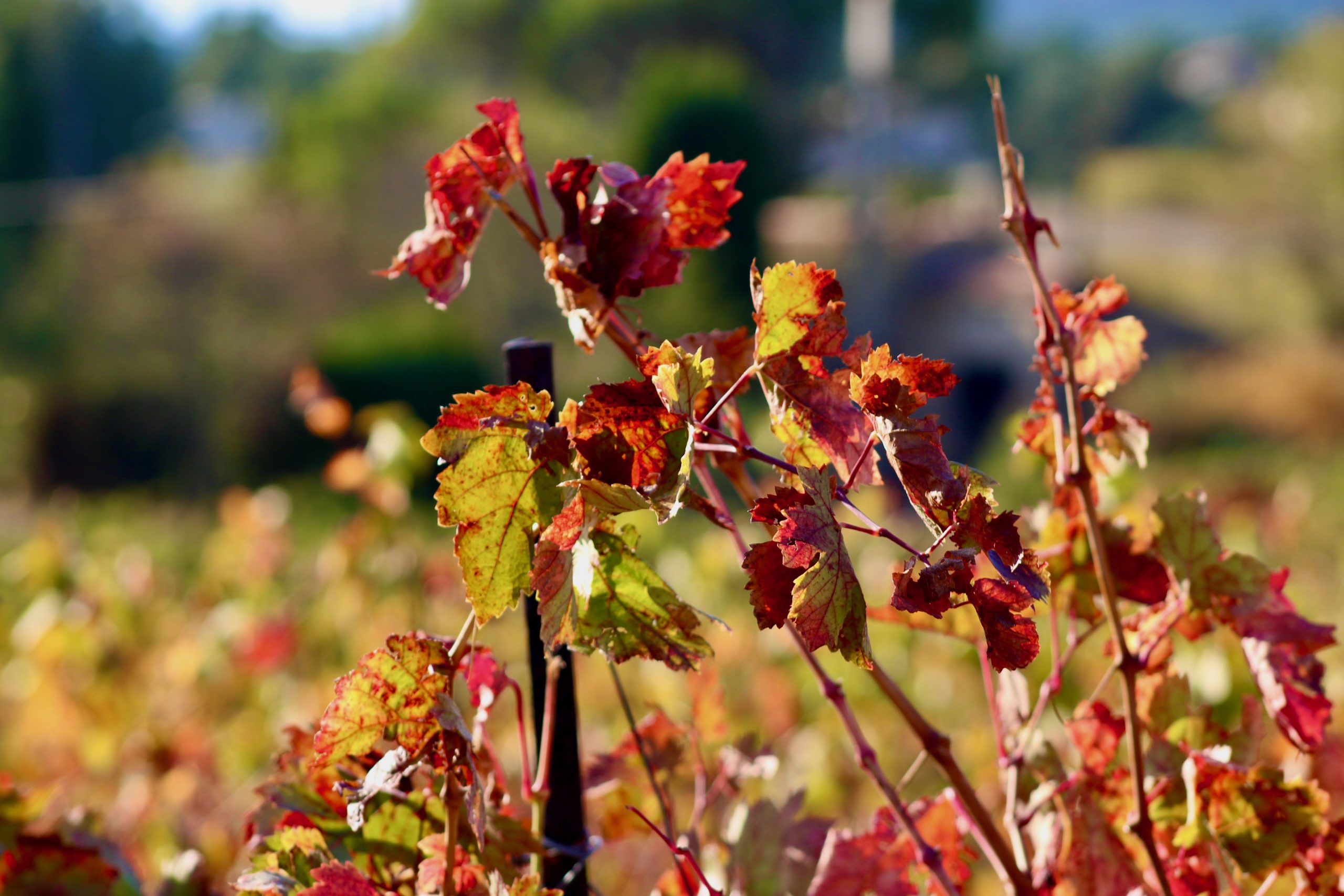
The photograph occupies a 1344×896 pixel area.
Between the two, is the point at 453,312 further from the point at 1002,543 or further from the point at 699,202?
the point at 1002,543

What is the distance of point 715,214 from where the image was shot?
0.49 metres

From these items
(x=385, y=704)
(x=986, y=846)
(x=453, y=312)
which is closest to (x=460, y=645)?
(x=385, y=704)

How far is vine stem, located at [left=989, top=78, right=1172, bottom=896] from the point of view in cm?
39

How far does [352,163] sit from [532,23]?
16.1m

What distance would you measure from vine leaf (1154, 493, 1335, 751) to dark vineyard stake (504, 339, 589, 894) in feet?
0.90

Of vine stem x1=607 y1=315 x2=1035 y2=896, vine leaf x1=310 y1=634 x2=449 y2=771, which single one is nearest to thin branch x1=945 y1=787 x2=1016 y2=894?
vine stem x1=607 y1=315 x2=1035 y2=896

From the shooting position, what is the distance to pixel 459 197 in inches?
18.9

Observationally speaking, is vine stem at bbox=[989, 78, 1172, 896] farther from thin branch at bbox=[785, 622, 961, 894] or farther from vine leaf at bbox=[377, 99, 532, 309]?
vine leaf at bbox=[377, 99, 532, 309]

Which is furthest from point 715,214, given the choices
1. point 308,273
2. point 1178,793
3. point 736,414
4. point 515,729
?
point 308,273

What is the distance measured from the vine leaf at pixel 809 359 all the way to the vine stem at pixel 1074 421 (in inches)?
2.7

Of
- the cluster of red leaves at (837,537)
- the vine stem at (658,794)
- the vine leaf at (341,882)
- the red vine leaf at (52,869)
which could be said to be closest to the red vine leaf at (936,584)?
the cluster of red leaves at (837,537)

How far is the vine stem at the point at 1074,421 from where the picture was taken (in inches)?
15.5

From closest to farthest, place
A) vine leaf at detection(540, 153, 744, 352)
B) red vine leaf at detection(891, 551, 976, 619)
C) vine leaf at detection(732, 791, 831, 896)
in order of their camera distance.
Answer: red vine leaf at detection(891, 551, 976, 619), vine leaf at detection(540, 153, 744, 352), vine leaf at detection(732, 791, 831, 896)

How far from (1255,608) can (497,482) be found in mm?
325
